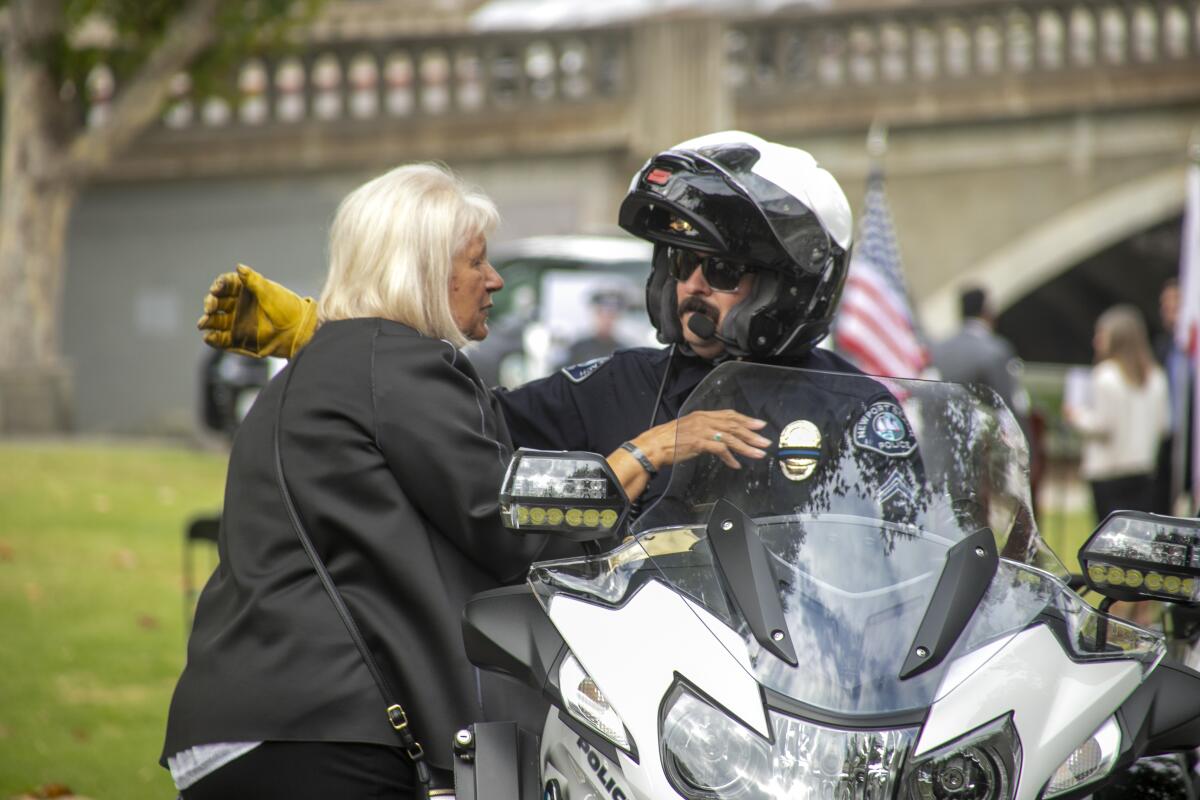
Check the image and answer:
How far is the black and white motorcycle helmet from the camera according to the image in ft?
10.6

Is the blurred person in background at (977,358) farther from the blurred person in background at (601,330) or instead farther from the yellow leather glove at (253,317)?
the yellow leather glove at (253,317)

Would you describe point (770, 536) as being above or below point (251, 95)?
below

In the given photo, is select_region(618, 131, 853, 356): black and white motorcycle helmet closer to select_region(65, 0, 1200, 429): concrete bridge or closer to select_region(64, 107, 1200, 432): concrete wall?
select_region(64, 107, 1200, 432): concrete wall

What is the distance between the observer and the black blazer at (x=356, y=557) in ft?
8.51

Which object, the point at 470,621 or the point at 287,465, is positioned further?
the point at 287,465

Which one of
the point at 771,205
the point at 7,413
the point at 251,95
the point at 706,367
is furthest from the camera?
the point at 251,95

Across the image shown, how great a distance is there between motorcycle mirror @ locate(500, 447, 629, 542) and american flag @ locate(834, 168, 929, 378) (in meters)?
7.57

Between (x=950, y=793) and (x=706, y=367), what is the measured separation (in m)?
1.51

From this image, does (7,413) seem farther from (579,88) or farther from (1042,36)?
(1042,36)

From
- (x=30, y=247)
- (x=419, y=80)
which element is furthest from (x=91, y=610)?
(x=419, y=80)

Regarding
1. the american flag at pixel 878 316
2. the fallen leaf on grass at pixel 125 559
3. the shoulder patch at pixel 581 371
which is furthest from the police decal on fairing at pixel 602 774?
the american flag at pixel 878 316

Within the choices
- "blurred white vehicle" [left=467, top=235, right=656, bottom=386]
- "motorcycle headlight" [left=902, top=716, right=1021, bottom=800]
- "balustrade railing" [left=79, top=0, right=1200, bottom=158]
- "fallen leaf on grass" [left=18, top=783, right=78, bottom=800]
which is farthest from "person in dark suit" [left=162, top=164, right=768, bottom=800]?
"balustrade railing" [left=79, top=0, right=1200, bottom=158]

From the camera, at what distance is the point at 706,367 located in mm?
3445

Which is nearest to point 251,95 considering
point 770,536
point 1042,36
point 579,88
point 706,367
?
point 579,88
